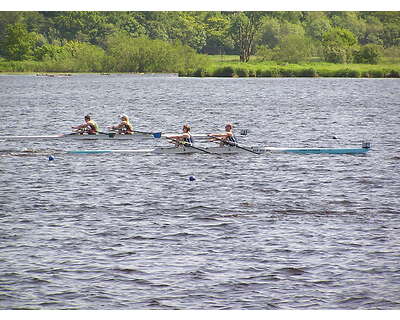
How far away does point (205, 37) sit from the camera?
336 ft

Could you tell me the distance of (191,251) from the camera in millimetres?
22094

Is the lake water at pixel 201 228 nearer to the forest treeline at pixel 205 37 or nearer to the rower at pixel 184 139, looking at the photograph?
the rower at pixel 184 139

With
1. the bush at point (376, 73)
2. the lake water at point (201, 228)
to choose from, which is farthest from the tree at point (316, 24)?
the lake water at point (201, 228)

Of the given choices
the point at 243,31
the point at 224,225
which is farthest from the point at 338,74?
the point at 224,225

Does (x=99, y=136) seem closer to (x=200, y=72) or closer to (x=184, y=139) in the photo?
(x=184, y=139)

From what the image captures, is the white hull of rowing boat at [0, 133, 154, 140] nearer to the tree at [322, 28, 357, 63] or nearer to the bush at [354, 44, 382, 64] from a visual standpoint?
the tree at [322, 28, 357, 63]

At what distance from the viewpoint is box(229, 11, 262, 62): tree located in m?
81.7

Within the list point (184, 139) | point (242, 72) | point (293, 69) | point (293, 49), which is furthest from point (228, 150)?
point (242, 72)

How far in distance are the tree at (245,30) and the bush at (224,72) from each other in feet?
44.0

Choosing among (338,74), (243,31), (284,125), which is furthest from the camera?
(338,74)

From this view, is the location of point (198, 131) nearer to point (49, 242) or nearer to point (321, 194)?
point (321, 194)

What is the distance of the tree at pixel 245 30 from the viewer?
81.7 metres

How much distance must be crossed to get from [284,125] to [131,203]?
32.5 metres
